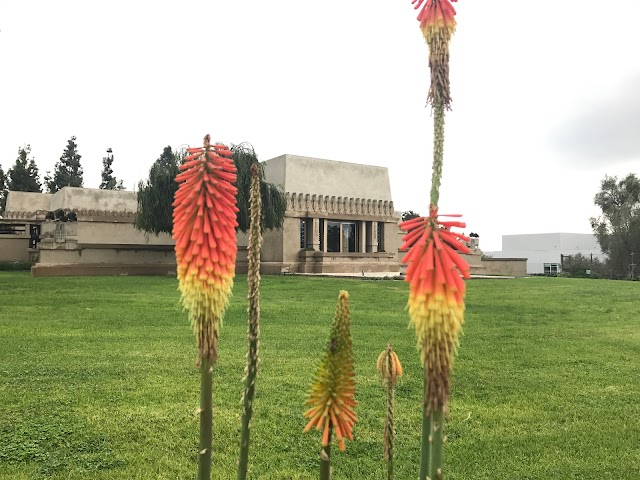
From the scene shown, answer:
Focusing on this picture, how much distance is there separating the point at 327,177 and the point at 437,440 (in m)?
31.9


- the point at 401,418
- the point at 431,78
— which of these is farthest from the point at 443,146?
the point at 401,418

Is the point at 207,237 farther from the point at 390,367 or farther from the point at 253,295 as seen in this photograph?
the point at 390,367

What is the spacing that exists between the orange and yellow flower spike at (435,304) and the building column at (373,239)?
32.7 m

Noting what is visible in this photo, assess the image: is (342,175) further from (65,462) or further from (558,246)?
(558,246)

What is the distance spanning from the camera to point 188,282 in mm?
1032

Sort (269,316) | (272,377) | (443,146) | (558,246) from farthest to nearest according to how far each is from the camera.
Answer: (558,246), (269,316), (272,377), (443,146)

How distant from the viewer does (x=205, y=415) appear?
985 mm

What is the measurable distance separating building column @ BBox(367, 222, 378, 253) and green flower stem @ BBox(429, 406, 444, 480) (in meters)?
32.7

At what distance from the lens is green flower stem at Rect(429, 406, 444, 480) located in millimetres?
908

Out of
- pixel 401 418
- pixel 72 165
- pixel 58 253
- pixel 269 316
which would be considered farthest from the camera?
pixel 72 165

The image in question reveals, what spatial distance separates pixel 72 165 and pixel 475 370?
180 ft

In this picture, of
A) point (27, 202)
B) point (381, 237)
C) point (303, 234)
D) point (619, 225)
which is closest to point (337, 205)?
point (303, 234)

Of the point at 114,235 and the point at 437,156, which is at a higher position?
the point at 114,235

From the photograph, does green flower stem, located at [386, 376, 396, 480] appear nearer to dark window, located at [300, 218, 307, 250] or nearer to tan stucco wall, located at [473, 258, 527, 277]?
dark window, located at [300, 218, 307, 250]
